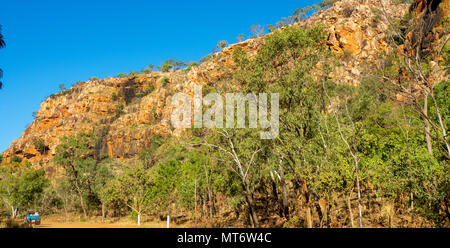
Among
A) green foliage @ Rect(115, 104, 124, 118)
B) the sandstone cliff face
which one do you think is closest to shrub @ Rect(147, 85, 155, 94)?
the sandstone cliff face

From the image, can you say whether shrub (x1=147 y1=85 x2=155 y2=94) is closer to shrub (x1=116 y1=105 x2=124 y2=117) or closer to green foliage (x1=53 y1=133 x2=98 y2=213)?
shrub (x1=116 y1=105 x2=124 y2=117)

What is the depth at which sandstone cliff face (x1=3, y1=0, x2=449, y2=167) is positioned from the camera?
7481 centimetres

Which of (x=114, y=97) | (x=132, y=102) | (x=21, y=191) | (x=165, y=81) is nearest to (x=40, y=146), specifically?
(x=114, y=97)

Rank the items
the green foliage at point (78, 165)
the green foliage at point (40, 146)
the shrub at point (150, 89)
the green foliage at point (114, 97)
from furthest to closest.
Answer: the green foliage at point (114, 97) < the shrub at point (150, 89) < the green foliage at point (40, 146) < the green foliage at point (78, 165)

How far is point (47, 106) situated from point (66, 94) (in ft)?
30.9

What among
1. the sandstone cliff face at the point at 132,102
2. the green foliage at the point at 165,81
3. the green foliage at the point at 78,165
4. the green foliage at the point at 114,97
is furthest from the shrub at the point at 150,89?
the green foliage at the point at 78,165

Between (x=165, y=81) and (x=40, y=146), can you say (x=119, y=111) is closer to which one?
(x=165, y=81)

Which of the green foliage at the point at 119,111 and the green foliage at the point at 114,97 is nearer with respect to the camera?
the green foliage at the point at 119,111

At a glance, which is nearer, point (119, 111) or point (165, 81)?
point (119, 111)

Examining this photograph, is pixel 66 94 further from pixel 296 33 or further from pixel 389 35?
pixel 389 35

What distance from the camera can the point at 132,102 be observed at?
12694 centimetres

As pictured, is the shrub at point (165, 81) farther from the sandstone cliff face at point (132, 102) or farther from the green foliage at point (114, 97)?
the green foliage at point (114, 97)

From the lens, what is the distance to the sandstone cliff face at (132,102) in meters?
74.8

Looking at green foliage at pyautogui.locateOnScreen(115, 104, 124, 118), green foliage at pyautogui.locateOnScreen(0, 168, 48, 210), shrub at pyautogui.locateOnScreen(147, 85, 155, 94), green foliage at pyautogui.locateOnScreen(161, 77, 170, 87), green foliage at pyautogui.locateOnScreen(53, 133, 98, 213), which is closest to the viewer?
green foliage at pyautogui.locateOnScreen(53, 133, 98, 213)
